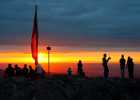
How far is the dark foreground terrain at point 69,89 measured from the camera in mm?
49378

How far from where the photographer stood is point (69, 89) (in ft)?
168

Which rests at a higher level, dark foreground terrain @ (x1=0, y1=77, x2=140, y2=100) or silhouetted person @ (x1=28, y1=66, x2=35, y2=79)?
silhouetted person @ (x1=28, y1=66, x2=35, y2=79)

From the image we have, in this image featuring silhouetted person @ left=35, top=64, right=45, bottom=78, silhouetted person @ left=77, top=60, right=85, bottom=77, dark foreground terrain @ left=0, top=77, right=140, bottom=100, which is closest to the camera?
silhouetted person @ left=35, top=64, right=45, bottom=78

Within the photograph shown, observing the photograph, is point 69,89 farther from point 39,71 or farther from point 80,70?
point 39,71

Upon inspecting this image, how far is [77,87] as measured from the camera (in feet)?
169

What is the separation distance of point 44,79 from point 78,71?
3.99 metres

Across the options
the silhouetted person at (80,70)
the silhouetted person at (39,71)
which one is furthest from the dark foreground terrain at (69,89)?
the silhouetted person at (80,70)

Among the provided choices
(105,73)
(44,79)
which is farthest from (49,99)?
(105,73)

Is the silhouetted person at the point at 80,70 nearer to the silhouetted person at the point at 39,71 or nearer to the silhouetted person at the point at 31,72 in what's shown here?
the silhouetted person at the point at 39,71

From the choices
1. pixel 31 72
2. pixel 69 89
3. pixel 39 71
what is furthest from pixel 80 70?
pixel 39 71

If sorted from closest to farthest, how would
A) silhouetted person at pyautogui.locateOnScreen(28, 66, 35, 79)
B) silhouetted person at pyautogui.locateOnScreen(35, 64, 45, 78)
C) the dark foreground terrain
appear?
silhouetted person at pyautogui.locateOnScreen(35, 64, 45, 78) < the dark foreground terrain < silhouetted person at pyautogui.locateOnScreen(28, 66, 35, 79)

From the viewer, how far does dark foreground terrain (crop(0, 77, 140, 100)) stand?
49.4m

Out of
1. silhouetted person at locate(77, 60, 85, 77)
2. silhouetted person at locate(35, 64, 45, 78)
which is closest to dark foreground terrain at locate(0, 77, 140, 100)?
silhouetted person at locate(35, 64, 45, 78)

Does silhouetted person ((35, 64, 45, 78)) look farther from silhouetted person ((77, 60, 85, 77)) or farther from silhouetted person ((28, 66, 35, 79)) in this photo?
silhouetted person ((77, 60, 85, 77))
